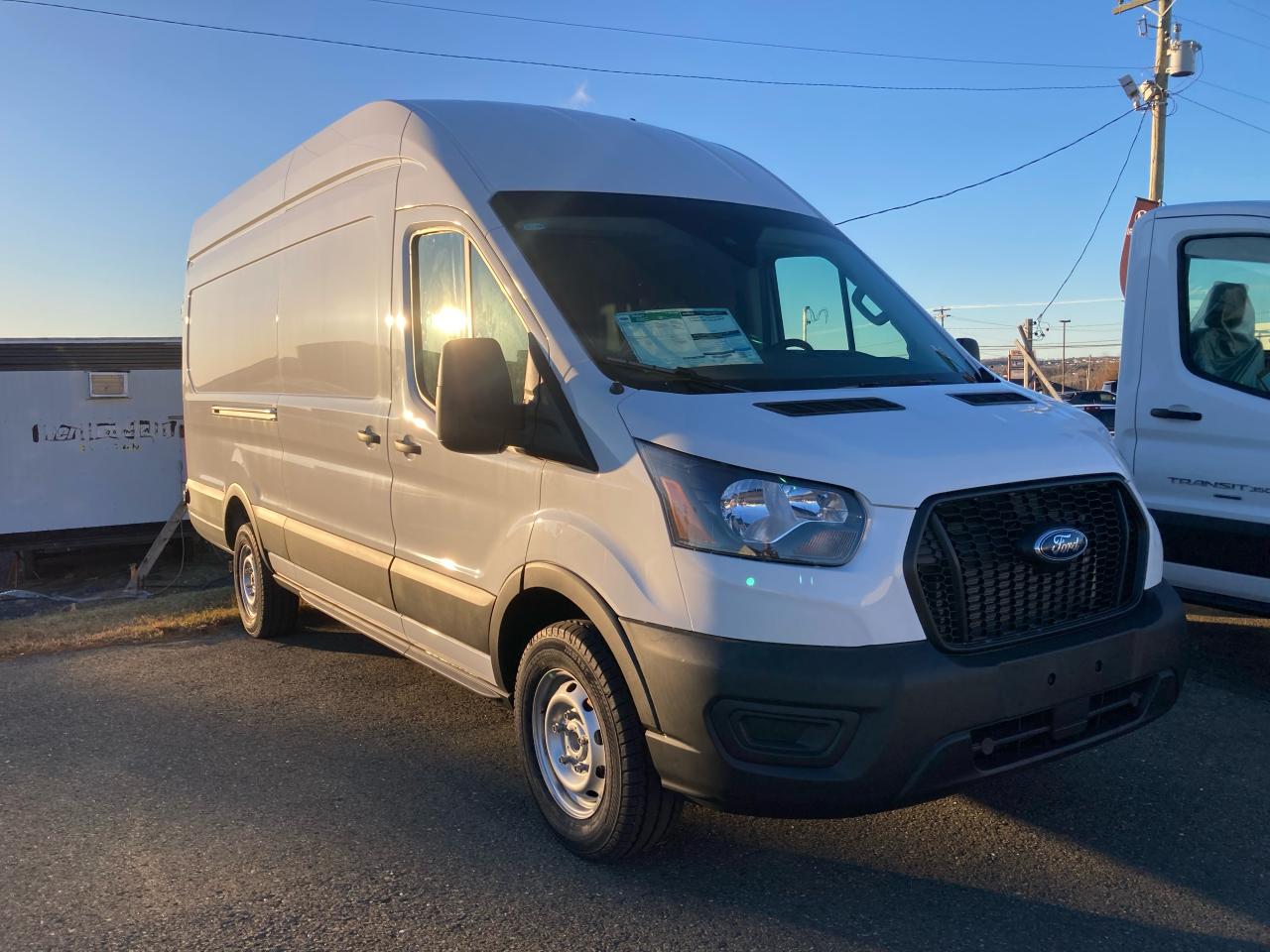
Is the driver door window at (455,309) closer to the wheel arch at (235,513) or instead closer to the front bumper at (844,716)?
the front bumper at (844,716)

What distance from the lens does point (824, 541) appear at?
289 centimetres

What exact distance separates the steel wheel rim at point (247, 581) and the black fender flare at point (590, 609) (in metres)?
3.54

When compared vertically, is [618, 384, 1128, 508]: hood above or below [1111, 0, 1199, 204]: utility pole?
below

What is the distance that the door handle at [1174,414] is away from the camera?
16.5 feet

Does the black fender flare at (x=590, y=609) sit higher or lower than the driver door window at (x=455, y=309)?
lower

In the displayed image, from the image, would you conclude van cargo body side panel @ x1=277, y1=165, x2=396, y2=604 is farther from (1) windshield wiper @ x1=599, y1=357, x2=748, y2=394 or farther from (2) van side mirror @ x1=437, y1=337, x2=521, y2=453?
(1) windshield wiper @ x1=599, y1=357, x2=748, y2=394

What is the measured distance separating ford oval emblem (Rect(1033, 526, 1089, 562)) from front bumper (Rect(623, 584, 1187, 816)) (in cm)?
Answer: 25

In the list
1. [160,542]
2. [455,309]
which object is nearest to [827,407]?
[455,309]

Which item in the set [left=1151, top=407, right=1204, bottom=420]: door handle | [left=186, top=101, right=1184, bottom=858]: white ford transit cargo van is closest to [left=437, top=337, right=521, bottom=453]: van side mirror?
[left=186, top=101, right=1184, bottom=858]: white ford transit cargo van

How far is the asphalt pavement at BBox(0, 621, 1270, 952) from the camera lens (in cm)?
310

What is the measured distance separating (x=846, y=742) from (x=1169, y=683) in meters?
1.30

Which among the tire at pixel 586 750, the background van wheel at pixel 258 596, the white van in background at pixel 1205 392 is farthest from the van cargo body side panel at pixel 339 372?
the white van in background at pixel 1205 392

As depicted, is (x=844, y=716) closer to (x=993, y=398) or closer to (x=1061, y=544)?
(x=1061, y=544)

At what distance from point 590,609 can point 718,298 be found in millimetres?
1384
